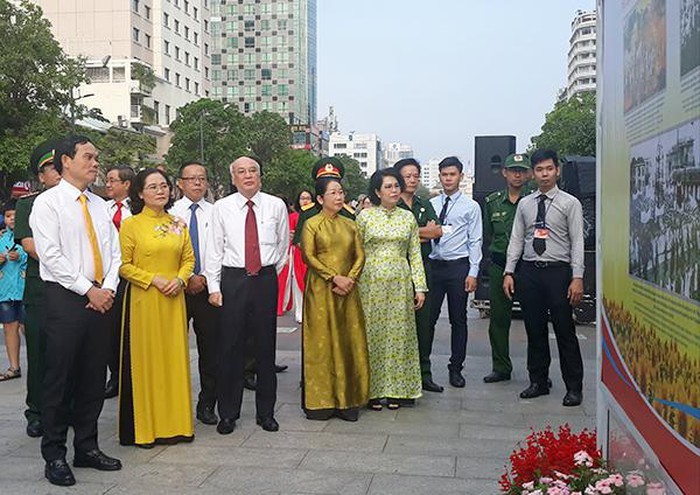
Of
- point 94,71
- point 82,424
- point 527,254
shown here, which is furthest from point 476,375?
point 94,71

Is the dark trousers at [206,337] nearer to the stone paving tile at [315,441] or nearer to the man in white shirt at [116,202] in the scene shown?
the stone paving tile at [315,441]

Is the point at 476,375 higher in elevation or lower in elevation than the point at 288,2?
lower

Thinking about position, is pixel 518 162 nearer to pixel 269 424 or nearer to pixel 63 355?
pixel 269 424

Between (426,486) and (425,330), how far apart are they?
2.39 metres

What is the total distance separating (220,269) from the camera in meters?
5.05

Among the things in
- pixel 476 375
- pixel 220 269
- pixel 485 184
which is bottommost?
pixel 476 375

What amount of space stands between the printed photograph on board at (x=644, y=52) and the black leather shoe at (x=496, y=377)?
14.0 ft

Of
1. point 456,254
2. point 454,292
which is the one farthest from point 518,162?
point 454,292

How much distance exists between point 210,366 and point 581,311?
614 cm

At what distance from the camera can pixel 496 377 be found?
6.56 m

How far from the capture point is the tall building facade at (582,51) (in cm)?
11419

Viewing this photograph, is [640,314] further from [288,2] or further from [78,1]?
[288,2]

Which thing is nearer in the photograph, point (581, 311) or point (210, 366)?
point (210, 366)

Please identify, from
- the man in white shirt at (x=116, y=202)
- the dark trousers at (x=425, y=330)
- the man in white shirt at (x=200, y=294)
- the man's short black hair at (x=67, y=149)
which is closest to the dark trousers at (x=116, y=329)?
the man in white shirt at (x=116, y=202)
